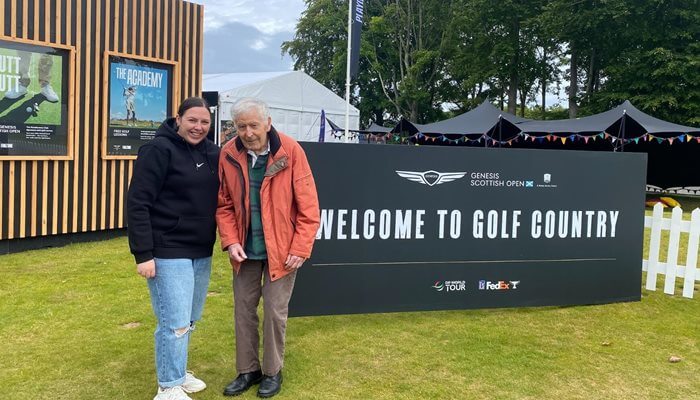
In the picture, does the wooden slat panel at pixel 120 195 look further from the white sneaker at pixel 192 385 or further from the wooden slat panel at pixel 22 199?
the white sneaker at pixel 192 385

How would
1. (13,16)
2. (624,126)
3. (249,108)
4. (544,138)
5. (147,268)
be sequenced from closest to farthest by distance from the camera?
(147,268) → (249,108) → (13,16) → (624,126) → (544,138)

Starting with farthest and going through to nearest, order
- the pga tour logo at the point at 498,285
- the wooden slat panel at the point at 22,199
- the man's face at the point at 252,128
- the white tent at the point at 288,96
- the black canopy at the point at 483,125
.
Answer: the black canopy at the point at 483,125 < the white tent at the point at 288,96 < the wooden slat panel at the point at 22,199 < the pga tour logo at the point at 498,285 < the man's face at the point at 252,128

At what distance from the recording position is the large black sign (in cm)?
471

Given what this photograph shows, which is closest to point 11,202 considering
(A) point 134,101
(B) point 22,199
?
(B) point 22,199

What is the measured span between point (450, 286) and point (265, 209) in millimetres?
2320

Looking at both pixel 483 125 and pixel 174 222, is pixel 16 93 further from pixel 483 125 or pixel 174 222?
pixel 483 125

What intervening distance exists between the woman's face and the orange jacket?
0.21 m

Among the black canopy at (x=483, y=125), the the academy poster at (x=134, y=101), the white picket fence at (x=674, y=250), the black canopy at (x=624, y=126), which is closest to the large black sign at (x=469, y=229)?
the white picket fence at (x=674, y=250)

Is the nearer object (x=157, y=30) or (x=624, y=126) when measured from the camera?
(x=157, y=30)

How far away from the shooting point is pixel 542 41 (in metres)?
34.0

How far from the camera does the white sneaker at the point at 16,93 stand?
725cm

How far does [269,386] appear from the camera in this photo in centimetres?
347

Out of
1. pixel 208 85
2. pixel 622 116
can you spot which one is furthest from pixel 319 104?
pixel 622 116

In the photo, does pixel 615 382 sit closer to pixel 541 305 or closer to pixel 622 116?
pixel 541 305
